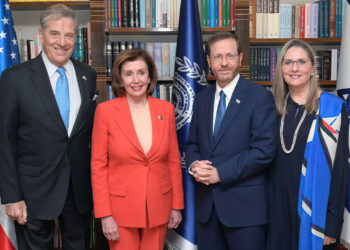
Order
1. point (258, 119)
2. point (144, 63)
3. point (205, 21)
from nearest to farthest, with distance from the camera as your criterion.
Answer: point (258, 119)
point (144, 63)
point (205, 21)

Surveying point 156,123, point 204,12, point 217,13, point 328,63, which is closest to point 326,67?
point 328,63

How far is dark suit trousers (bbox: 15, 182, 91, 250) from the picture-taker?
179cm

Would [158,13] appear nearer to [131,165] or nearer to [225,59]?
[225,59]

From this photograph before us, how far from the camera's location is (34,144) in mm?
1758

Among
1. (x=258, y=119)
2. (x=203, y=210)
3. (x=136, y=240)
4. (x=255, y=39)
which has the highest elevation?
(x=255, y=39)

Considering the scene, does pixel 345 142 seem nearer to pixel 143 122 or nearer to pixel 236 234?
pixel 236 234

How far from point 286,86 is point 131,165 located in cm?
94

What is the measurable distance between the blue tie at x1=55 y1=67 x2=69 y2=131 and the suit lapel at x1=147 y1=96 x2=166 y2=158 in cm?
44

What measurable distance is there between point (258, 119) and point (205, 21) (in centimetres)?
158

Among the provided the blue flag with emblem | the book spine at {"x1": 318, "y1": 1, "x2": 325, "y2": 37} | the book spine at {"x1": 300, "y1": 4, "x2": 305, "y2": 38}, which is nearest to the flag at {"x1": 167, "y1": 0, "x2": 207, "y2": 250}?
the blue flag with emblem

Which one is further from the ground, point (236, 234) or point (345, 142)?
point (345, 142)

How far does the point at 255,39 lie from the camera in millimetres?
3125

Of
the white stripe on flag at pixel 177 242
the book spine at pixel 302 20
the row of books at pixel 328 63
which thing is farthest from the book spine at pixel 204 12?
the white stripe on flag at pixel 177 242


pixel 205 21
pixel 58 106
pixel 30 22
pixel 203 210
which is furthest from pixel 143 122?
pixel 30 22
